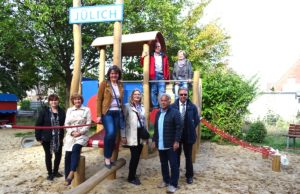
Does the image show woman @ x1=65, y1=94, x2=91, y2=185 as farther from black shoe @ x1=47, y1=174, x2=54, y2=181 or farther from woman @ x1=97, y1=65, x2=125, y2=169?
black shoe @ x1=47, y1=174, x2=54, y2=181

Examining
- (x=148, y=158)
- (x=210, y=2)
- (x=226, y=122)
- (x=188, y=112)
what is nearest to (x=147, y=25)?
(x=210, y=2)

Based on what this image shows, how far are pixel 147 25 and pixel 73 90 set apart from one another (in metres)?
12.3

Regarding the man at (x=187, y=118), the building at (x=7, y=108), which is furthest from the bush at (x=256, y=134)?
the building at (x=7, y=108)

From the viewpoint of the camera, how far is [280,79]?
4988cm

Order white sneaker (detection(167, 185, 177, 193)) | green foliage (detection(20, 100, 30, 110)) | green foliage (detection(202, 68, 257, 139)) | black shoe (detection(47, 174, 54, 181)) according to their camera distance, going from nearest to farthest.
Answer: white sneaker (detection(167, 185, 177, 193)), black shoe (detection(47, 174, 54, 181)), green foliage (detection(202, 68, 257, 139)), green foliage (detection(20, 100, 30, 110))

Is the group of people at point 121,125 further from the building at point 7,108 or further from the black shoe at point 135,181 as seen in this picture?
the building at point 7,108

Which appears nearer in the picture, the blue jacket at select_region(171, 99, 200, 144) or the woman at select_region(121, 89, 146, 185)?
the woman at select_region(121, 89, 146, 185)

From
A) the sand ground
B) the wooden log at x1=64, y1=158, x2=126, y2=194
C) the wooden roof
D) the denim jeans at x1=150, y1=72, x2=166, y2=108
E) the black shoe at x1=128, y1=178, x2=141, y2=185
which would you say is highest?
the wooden roof

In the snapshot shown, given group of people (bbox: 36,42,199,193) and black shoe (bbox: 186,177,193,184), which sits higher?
group of people (bbox: 36,42,199,193)

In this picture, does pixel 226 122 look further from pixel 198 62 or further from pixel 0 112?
pixel 0 112

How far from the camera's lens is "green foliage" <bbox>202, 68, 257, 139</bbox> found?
11234 mm

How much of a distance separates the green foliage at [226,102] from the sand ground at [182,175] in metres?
2.38

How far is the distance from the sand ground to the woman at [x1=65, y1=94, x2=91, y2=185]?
0.57 meters

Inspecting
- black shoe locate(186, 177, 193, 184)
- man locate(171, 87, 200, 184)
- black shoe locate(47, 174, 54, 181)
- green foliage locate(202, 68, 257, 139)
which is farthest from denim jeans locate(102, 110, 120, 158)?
green foliage locate(202, 68, 257, 139)
